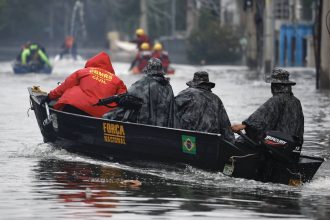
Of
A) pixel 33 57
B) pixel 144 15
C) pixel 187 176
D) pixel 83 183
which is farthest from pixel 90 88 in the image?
pixel 144 15

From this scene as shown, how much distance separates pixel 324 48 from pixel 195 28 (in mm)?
41383

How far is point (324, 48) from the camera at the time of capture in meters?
39.6

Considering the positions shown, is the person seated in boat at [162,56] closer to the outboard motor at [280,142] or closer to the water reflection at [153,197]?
the water reflection at [153,197]

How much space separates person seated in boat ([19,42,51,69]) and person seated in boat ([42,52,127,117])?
33661 millimetres

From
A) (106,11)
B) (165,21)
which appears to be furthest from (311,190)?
(106,11)

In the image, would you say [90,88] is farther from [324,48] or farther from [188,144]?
[324,48]

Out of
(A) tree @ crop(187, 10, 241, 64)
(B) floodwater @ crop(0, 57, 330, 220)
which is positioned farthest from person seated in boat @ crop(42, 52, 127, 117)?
(A) tree @ crop(187, 10, 241, 64)

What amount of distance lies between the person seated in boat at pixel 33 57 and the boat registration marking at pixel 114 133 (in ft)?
116

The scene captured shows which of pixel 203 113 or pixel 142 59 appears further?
pixel 142 59

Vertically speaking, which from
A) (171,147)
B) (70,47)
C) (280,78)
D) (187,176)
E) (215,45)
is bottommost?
(70,47)

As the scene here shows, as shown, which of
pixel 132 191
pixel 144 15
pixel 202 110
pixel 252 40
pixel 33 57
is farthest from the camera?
pixel 144 15

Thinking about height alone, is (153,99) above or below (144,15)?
above

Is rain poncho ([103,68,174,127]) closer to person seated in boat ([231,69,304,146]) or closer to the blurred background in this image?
person seated in boat ([231,69,304,146])

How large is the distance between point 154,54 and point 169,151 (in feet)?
110
